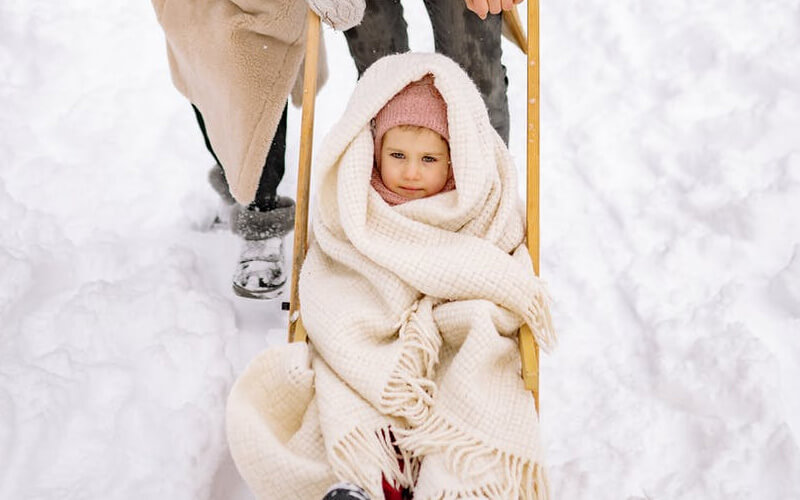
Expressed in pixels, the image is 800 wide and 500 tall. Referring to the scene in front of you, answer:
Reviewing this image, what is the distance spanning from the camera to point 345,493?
123 cm

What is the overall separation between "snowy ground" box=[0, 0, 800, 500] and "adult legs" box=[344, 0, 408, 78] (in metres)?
0.74

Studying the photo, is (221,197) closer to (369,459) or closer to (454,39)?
(454,39)

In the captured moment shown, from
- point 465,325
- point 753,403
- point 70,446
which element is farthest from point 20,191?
point 753,403

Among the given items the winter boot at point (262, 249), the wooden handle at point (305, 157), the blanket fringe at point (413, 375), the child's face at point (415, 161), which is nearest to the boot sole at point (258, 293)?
the winter boot at point (262, 249)

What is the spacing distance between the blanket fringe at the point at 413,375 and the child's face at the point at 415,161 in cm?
28

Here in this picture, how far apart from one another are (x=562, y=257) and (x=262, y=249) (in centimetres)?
87

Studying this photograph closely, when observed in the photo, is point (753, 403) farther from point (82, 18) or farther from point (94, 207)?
point (82, 18)

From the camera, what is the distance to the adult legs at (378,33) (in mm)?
1906

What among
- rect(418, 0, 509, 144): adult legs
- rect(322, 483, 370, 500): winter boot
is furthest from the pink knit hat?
rect(322, 483, 370, 500): winter boot

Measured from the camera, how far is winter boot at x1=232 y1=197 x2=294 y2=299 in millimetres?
2105

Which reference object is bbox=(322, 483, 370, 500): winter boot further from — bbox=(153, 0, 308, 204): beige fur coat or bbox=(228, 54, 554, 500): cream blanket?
bbox=(153, 0, 308, 204): beige fur coat

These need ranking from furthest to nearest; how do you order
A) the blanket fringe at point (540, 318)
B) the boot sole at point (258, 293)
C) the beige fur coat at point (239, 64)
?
the boot sole at point (258, 293)
the beige fur coat at point (239, 64)
the blanket fringe at point (540, 318)

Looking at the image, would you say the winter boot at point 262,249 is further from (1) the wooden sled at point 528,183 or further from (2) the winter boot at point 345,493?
(2) the winter boot at point 345,493

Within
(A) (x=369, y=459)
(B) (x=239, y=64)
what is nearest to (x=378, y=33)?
(B) (x=239, y=64)
